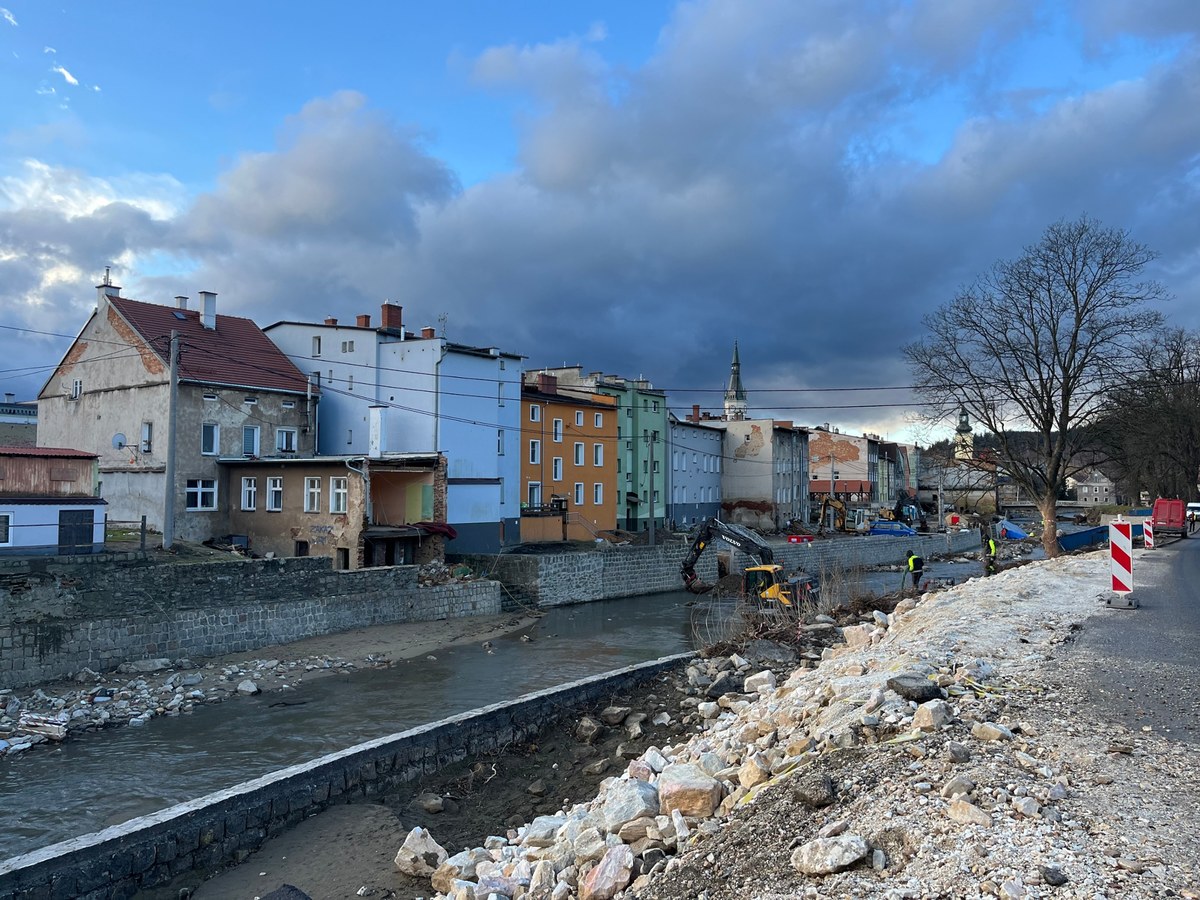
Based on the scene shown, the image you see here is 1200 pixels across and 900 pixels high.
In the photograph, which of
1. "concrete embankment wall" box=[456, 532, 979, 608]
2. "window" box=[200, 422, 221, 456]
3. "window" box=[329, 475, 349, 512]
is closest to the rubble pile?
"concrete embankment wall" box=[456, 532, 979, 608]

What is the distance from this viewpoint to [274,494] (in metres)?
31.0

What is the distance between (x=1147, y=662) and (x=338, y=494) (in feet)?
83.6

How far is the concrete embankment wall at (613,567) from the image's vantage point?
3212cm

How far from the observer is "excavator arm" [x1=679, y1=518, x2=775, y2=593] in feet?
110

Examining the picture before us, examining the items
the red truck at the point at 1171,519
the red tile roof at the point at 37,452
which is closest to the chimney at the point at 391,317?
the red tile roof at the point at 37,452

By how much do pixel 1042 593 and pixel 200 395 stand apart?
28531 mm

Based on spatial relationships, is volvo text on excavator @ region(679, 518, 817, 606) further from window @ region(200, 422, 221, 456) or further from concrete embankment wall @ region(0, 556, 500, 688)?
window @ region(200, 422, 221, 456)

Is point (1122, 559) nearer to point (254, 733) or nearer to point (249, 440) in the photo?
point (254, 733)

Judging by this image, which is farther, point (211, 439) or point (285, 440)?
point (285, 440)

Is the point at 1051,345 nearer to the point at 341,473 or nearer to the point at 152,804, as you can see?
the point at 341,473

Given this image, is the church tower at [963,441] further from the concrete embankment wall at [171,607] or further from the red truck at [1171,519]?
the concrete embankment wall at [171,607]

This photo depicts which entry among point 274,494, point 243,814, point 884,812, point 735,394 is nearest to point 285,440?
point 274,494

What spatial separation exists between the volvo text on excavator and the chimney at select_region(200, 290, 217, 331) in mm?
23136

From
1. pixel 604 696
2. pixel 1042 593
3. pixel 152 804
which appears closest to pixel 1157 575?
pixel 1042 593
